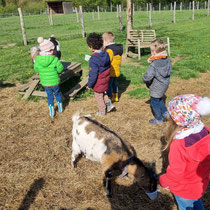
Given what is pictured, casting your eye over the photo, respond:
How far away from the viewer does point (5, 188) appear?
11.7 feet

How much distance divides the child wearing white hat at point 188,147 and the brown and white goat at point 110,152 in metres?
0.68

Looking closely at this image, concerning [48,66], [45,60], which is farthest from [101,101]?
[45,60]

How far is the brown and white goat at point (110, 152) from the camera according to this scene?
295cm

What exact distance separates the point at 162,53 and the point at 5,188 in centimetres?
388

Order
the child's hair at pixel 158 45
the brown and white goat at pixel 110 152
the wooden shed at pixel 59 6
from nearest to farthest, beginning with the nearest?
the brown and white goat at pixel 110 152 → the child's hair at pixel 158 45 → the wooden shed at pixel 59 6

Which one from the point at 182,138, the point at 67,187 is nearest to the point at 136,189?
the point at 67,187

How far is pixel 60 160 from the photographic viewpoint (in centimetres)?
416

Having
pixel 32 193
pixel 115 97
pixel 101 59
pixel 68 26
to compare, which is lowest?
pixel 32 193

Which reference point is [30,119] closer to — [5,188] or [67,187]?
[5,188]

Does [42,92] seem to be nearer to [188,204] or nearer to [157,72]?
[157,72]

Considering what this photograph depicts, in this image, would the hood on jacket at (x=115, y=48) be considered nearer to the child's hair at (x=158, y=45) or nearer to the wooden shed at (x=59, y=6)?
the child's hair at (x=158, y=45)

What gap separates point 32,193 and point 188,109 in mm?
2840

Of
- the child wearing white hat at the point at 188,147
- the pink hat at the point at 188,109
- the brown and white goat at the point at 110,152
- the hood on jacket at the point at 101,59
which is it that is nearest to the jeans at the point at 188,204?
the child wearing white hat at the point at 188,147

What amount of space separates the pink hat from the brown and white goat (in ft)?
3.79
